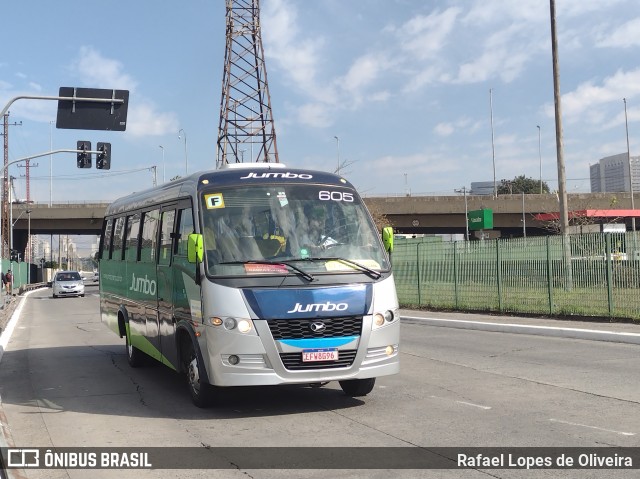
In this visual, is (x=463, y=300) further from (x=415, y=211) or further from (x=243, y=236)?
(x=415, y=211)

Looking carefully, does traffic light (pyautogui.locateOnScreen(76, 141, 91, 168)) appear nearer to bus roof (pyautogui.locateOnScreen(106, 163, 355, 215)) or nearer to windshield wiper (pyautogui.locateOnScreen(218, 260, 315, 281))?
bus roof (pyautogui.locateOnScreen(106, 163, 355, 215))

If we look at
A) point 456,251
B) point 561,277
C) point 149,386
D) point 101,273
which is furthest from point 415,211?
point 149,386

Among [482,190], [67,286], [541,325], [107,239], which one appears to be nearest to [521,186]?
[482,190]

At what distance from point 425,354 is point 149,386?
A: 523 centimetres

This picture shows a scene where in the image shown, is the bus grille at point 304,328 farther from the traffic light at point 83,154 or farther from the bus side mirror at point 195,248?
the traffic light at point 83,154

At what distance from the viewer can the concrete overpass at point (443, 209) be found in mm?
63156

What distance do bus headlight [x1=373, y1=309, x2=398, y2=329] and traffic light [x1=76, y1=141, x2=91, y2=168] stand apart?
21693 millimetres

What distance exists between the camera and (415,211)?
64.4 meters

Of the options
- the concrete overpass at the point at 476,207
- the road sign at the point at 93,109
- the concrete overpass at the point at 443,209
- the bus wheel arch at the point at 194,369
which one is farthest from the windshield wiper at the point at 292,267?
the concrete overpass at the point at 476,207

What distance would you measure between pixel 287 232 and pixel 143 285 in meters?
3.52

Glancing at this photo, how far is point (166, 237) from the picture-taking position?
9.59m

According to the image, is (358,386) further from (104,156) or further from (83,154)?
(83,154)

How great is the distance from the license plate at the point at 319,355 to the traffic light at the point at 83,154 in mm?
21806

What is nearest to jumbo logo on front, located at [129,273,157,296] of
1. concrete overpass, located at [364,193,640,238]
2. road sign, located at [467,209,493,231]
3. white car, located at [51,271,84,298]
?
white car, located at [51,271,84,298]
